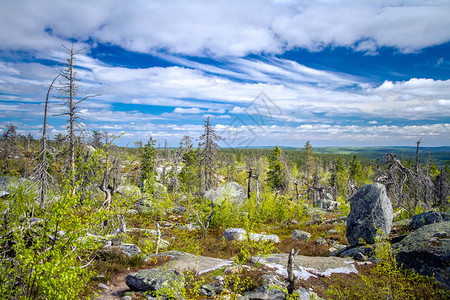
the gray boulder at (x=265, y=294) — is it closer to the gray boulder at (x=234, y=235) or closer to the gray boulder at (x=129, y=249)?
the gray boulder at (x=129, y=249)

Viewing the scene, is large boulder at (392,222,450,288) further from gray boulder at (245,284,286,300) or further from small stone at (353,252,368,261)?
gray boulder at (245,284,286,300)

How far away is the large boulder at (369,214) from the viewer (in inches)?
514

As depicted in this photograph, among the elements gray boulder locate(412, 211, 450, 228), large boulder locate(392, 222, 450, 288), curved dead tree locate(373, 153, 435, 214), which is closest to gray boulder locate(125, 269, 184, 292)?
large boulder locate(392, 222, 450, 288)

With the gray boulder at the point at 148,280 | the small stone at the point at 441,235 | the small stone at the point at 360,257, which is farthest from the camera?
the small stone at the point at 360,257

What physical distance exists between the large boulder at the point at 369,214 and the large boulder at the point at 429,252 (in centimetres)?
235

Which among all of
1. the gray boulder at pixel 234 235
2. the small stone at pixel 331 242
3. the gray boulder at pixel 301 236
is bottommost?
the gray boulder at pixel 301 236

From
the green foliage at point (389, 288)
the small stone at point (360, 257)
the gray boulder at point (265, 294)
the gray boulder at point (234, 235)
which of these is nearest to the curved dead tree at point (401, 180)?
the small stone at point (360, 257)

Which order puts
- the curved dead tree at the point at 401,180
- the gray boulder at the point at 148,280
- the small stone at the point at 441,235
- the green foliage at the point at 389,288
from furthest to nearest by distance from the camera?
the curved dead tree at the point at 401,180
the small stone at the point at 441,235
the gray boulder at the point at 148,280
the green foliage at the point at 389,288

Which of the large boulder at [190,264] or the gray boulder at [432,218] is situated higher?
the gray boulder at [432,218]

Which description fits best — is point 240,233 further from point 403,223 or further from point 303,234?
point 403,223

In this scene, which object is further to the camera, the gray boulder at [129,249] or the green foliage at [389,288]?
the gray boulder at [129,249]

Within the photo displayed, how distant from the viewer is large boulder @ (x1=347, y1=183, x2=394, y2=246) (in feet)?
42.9

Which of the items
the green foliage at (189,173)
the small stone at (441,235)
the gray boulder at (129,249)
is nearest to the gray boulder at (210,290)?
the gray boulder at (129,249)

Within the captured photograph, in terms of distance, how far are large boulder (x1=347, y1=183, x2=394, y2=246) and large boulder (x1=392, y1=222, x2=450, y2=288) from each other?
2346 mm
